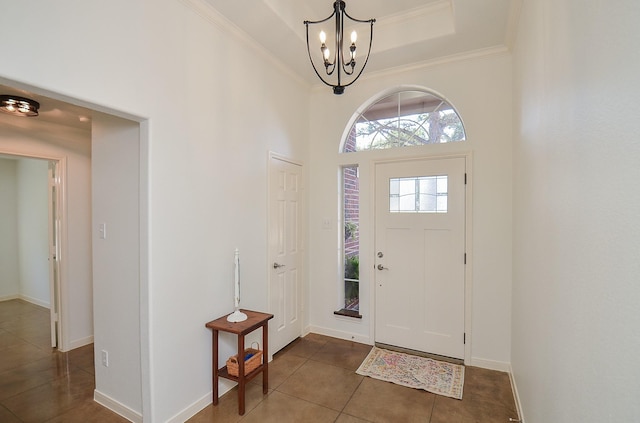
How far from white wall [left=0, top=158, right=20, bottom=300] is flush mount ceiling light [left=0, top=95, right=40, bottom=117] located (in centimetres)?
365

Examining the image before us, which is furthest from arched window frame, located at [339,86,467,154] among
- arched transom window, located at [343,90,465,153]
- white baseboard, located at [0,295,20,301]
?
white baseboard, located at [0,295,20,301]

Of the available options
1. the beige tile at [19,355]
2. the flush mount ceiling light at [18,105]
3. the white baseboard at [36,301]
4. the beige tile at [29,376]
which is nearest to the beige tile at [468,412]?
the beige tile at [29,376]

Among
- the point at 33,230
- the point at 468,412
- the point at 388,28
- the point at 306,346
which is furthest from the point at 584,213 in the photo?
the point at 33,230

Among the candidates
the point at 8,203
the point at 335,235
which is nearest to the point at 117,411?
the point at 335,235

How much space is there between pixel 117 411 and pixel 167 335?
802 millimetres

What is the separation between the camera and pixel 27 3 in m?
1.45

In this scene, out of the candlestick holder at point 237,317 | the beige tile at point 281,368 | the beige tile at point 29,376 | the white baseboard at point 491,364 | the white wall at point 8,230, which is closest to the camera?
the candlestick holder at point 237,317

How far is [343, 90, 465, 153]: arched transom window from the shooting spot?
130 inches

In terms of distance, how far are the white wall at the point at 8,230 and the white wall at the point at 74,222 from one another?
3289mm

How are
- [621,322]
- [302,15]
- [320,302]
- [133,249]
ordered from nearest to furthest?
[621,322], [133,249], [302,15], [320,302]

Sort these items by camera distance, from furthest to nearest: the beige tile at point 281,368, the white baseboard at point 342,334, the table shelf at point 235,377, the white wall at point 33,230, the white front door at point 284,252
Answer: the white wall at point 33,230 → the white baseboard at point 342,334 → the white front door at point 284,252 → the beige tile at point 281,368 → the table shelf at point 235,377

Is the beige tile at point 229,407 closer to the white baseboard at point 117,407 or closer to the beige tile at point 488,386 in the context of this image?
the white baseboard at point 117,407

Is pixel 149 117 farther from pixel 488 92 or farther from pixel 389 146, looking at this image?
pixel 488 92

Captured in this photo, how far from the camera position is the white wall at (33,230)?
505cm
